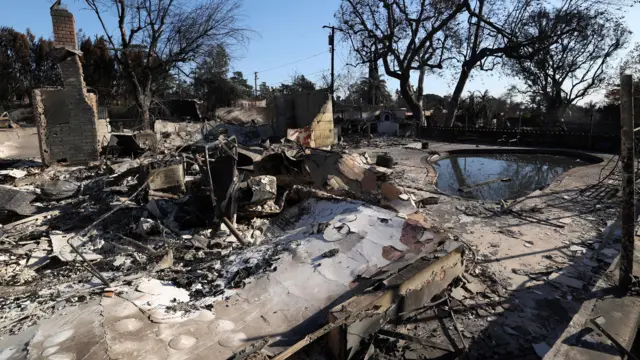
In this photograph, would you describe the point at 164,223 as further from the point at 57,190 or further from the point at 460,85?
the point at 460,85

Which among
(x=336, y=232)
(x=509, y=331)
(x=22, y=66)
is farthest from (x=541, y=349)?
(x=22, y=66)

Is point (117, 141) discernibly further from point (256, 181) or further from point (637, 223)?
point (637, 223)

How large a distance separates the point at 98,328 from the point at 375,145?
47.5 feet

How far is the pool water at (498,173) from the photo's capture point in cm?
858

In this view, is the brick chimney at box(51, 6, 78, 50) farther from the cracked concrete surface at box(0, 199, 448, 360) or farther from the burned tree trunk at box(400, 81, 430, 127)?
the burned tree trunk at box(400, 81, 430, 127)

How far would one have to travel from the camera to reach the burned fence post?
2.95 meters

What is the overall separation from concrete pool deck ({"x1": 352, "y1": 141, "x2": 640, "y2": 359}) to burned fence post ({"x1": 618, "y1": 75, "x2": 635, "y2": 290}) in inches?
14.5

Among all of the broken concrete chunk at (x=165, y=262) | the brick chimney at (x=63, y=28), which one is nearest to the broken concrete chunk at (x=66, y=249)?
the broken concrete chunk at (x=165, y=262)

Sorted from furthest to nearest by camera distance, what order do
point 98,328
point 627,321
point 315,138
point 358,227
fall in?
point 315,138 < point 358,227 < point 627,321 < point 98,328

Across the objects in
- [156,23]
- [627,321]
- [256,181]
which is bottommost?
[627,321]

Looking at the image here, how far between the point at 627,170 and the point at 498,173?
865cm

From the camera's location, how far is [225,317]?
287 centimetres

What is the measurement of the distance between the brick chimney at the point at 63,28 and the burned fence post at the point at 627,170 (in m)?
10.7

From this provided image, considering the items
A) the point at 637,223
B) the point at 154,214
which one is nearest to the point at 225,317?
the point at 154,214
